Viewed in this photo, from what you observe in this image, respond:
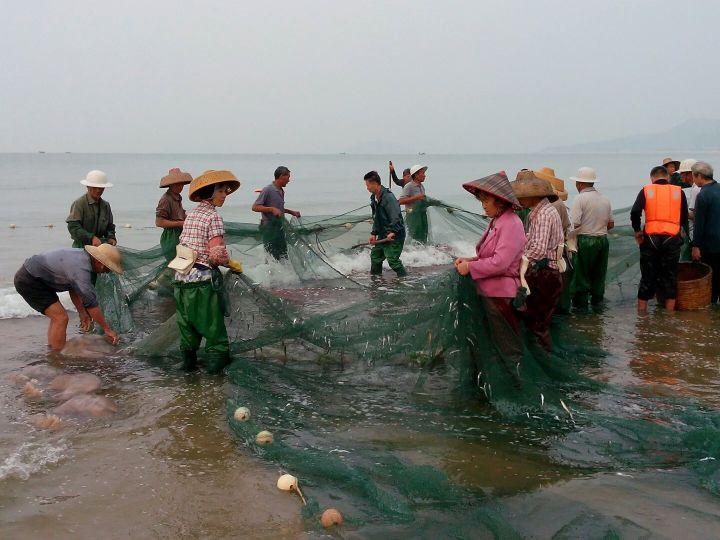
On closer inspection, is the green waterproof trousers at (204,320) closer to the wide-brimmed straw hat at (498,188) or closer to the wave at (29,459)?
the wave at (29,459)

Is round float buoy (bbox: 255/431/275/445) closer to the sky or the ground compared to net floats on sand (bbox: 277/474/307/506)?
closer to the sky

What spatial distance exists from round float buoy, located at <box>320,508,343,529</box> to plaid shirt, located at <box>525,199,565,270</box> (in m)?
2.63

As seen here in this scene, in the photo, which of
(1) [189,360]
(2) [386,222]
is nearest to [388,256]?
(2) [386,222]

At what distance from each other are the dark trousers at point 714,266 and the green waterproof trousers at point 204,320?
18.9ft

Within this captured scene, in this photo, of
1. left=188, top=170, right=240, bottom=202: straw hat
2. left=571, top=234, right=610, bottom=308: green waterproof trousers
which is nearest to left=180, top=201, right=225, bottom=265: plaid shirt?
left=188, top=170, right=240, bottom=202: straw hat

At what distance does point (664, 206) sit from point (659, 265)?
0.69m

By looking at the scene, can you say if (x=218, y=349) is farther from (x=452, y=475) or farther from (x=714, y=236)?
(x=714, y=236)

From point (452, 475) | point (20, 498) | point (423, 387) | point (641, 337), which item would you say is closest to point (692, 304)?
point (641, 337)

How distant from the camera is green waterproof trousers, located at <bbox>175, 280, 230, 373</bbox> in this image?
16.9ft

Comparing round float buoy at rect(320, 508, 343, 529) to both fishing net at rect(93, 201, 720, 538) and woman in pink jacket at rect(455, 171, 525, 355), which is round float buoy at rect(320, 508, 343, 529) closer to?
fishing net at rect(93, 201, 720, 538)

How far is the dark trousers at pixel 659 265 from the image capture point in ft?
24.2

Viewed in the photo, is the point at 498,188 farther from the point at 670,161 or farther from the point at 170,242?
the point at 670,161

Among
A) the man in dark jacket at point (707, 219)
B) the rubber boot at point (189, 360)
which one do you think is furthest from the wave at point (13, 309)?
the man in dark jacket at point (707, 219)

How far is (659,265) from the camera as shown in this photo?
7594 mm
